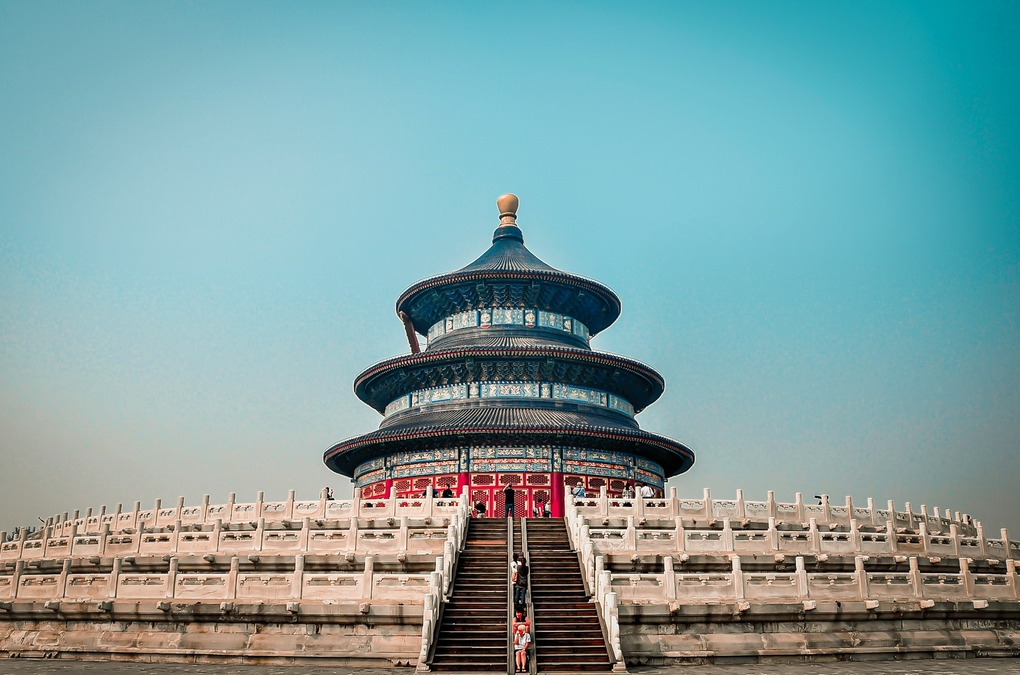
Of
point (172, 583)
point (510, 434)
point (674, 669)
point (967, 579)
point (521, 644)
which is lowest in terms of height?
point (674, 669)

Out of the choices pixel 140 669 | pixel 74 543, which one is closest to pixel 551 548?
pixel 140 669

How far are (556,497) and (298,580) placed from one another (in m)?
21.1

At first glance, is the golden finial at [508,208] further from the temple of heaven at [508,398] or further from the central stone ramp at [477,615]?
the central stone ramp at [477,615]

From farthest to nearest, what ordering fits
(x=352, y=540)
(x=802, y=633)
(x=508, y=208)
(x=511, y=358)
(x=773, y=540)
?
(x=508, y=208), (x=511, y=358), (x=773, y=540), (x=352, y=540), (x=802, y=633)

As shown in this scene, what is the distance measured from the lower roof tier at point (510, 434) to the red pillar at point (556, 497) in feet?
5.16

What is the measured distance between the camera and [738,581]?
18.9 meters

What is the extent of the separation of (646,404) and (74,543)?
100ft

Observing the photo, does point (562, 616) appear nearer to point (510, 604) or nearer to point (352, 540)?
point (510, 604)

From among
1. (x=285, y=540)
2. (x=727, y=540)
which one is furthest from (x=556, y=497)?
(x=285, y=540)

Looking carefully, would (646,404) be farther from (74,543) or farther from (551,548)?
(74,543)

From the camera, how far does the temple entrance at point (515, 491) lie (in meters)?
39.5

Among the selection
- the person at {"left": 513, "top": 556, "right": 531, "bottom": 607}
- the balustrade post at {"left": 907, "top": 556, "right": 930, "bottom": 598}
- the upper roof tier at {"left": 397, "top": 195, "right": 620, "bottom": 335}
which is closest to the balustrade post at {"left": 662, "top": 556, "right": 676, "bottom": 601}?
the person at {"left": 513, "top": 556, "right": 531, "bottom": 607}

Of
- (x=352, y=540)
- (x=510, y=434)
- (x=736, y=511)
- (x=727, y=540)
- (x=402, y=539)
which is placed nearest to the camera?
(x=727, y=540)

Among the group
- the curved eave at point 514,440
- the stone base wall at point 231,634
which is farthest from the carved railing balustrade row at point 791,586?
the curved eave at point 514,440
